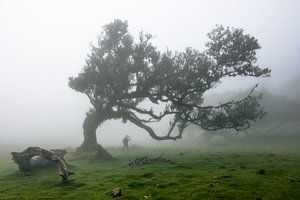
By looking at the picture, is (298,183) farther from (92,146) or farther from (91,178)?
(92,146)

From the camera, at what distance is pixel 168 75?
4850 cm

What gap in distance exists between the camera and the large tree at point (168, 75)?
4669 cm

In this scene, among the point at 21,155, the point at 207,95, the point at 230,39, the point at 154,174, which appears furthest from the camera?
the point at 207,95

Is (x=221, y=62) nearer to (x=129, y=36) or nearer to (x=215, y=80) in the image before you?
(x=215, y=80)

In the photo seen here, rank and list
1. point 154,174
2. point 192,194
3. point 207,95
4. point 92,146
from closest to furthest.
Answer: point 192,194 < point 154,174 < point 92,146 < point 207,95

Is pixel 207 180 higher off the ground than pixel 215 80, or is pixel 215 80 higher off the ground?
pixel 215 80

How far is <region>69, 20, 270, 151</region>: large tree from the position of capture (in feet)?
153

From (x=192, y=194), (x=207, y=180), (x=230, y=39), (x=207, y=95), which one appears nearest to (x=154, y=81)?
(x=230, y=39)

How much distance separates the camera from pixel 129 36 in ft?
174

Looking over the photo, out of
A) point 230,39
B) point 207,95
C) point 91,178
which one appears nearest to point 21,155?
point 91,178

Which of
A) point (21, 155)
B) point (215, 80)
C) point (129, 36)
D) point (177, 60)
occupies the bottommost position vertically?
point (21, 155)

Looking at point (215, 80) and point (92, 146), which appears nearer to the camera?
point (215, 80)

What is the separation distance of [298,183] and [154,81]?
30815 millimetres

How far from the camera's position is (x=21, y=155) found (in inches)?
1214
